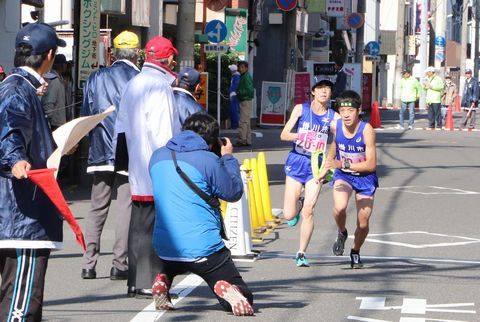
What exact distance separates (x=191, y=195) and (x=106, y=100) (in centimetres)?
250

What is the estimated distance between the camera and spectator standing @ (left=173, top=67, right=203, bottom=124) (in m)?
10.5

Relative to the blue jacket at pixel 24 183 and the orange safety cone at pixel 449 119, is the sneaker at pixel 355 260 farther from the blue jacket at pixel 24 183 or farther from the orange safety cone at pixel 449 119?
the orange safety cone at pixel 449 119

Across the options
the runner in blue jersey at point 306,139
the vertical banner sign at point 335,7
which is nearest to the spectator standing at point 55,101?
the runner in blue jersey at point 306,139

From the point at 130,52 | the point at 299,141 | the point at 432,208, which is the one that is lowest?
the point at 432,208

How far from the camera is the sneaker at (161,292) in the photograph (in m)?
8.80

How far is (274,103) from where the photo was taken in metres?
38.8

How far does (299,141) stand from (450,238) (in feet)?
9.77

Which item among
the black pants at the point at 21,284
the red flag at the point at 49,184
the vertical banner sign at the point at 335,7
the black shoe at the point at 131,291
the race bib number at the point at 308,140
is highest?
the vertical banner sign at the point at 335,7

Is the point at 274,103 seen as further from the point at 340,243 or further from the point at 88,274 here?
the point at 88,274

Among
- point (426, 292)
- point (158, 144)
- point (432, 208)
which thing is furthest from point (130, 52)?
point (432, 208)

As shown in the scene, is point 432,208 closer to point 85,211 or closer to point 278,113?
point 85,211

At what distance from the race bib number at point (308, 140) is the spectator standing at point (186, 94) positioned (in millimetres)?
1821

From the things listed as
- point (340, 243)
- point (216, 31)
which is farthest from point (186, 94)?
point (216, 31)

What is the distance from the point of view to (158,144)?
31.5ft
